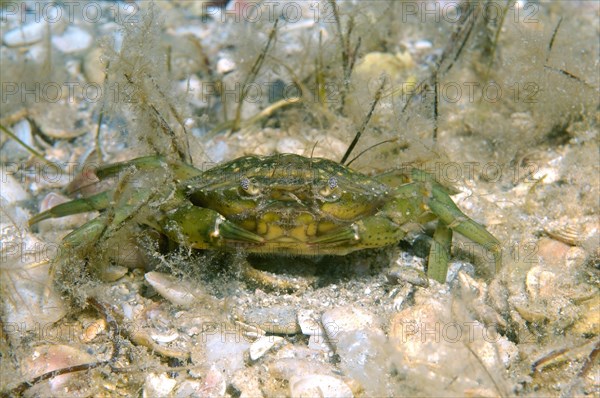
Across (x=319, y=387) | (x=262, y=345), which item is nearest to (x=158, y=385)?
(x=262, y=345)

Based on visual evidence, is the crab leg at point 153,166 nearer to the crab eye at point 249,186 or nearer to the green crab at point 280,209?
the green crab at point 280,209

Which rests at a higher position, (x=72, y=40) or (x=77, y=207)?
(x=72, y=40)

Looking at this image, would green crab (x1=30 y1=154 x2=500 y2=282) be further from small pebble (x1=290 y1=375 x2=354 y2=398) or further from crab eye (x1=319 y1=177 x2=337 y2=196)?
small pebble (x1=290 y1=375 x2=354 y2=398)

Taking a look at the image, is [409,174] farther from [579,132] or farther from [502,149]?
[579,132]

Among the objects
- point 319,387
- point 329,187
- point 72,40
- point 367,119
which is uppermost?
point 72,40

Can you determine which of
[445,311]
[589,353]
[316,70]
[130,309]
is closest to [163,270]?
[130,309]

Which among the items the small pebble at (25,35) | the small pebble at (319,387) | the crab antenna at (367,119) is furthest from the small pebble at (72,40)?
the small pebble at (319,387)

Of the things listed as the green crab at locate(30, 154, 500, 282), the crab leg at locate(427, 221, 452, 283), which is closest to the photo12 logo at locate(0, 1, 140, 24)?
the green crab at locate(30, 154, 500, 282)

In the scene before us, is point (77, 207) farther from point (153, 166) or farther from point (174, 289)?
point (174, 289)
